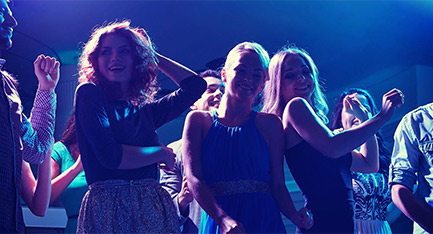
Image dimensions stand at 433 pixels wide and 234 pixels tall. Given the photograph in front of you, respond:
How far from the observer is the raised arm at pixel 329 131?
5.95 ft

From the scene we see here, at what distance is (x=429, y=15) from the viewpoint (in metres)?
5.28

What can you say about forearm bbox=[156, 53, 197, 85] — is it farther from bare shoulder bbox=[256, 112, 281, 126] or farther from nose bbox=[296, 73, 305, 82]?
nose bbox=[296, 73, 305, 82]

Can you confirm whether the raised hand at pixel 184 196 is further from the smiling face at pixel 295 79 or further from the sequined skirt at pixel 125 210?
the smiling face at pixel 295 79

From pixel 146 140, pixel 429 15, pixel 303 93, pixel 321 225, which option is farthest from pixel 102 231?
pixel 429 15

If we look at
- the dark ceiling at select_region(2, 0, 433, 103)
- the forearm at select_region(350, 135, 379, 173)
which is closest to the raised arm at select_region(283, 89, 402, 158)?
the forearm at select_region(350, 135, 379, 173)

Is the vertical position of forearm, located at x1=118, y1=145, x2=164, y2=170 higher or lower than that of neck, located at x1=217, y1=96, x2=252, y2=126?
lower

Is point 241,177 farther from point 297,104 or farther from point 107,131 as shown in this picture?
point 107,131

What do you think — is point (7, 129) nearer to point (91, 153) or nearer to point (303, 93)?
point (91, 153)

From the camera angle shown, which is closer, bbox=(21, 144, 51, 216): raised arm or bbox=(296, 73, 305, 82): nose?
bbox=(21, 144, 51, 216): raised arm

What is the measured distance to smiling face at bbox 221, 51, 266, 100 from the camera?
1827 millimetres

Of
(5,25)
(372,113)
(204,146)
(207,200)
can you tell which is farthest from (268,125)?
(372,113)

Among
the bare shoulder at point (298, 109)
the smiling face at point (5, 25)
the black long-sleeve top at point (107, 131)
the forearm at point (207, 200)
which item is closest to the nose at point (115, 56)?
the black long-sleeve top at point (107, 131)

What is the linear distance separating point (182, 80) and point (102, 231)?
66cm

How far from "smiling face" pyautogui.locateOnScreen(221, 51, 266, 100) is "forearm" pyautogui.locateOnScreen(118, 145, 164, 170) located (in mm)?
385
